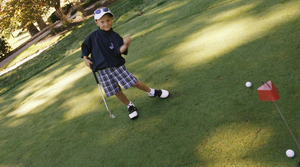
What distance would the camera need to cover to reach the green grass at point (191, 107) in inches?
88.6

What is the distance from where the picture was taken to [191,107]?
2.93 meters

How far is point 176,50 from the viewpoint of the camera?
4.66m

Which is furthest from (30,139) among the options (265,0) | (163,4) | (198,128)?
(163,4)

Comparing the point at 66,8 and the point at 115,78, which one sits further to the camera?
the point at 66,8

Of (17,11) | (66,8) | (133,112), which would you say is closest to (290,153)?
(133,112)

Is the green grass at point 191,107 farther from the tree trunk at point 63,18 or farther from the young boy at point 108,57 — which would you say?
the tree trunk at point 63,18

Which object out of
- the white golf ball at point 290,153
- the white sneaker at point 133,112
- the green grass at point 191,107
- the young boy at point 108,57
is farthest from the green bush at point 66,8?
the white golf ball at point 290,153

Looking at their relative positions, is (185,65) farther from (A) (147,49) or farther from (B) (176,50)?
(A) (147,49)

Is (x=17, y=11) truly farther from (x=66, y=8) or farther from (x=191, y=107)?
(x=66, y=8)

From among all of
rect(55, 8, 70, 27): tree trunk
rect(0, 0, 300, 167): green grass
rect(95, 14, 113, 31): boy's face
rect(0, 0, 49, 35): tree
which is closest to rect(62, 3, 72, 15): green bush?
rect(55, 8, 70, 27): tree trunk

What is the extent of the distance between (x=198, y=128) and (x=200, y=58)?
1.67 meters

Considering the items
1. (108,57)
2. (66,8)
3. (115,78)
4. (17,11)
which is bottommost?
(115,78)

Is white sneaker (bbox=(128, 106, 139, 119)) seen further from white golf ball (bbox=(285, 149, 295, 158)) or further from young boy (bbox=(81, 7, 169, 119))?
white golf ball (bbox=(285, 149, 295, 158))

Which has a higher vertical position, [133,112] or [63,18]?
[63,18]
